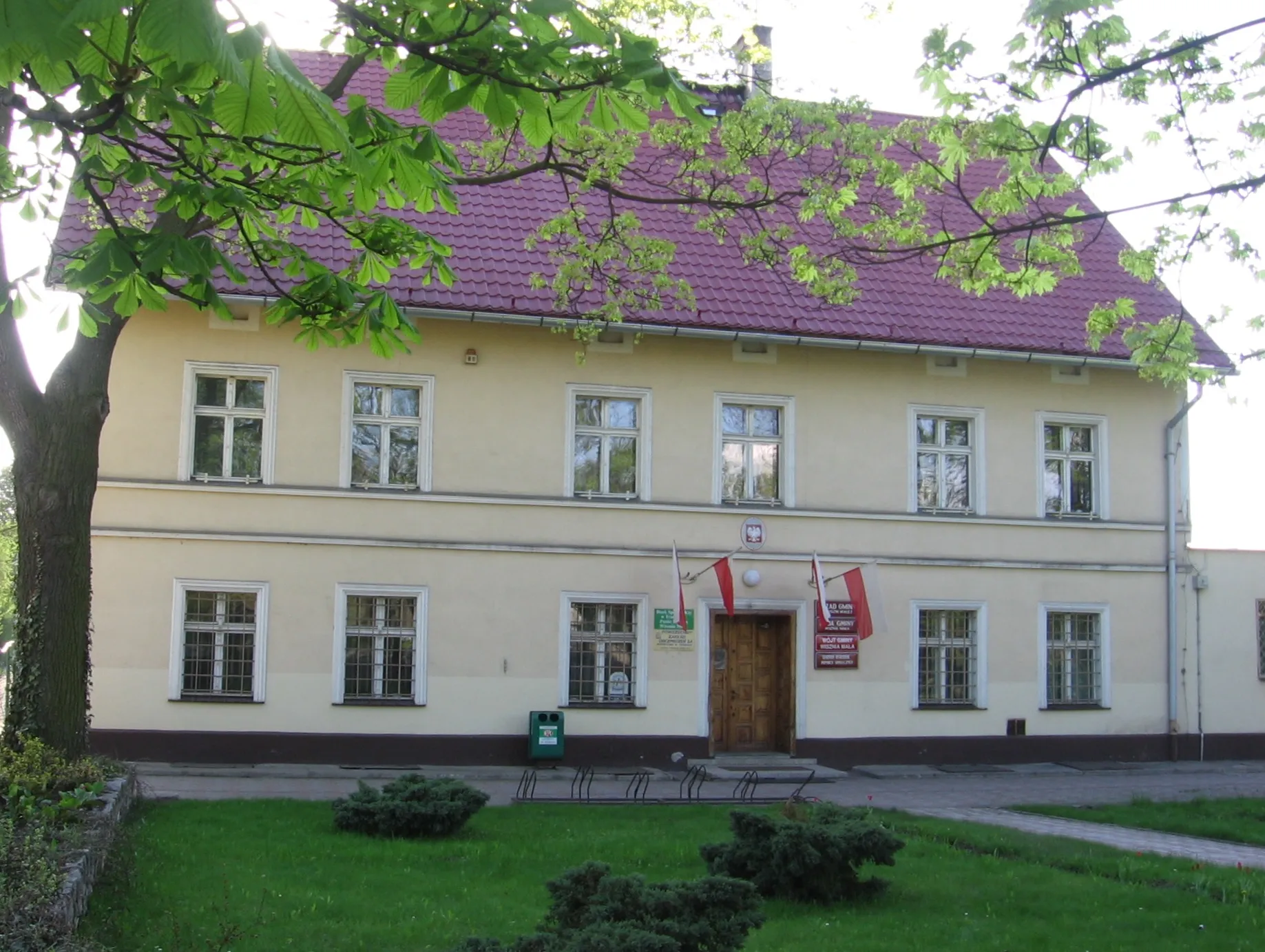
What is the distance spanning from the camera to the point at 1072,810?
1563cm

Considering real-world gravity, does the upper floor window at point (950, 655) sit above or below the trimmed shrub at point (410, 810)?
above

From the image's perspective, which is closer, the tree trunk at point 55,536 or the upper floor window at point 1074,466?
the tree trunk at point 55,536

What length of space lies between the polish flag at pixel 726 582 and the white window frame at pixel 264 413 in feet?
21.3

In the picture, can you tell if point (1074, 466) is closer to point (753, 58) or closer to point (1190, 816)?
point (1190, 816)

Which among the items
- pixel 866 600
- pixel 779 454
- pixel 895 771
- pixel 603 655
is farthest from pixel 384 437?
pixel 895 771

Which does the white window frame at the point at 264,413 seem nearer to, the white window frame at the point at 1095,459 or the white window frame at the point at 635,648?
the white window frame at the point at 635,648

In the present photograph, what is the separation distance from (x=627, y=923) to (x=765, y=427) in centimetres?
1564

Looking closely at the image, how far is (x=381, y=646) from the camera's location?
1955 centimetres

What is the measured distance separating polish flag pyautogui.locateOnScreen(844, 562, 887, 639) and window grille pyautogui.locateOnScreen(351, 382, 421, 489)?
6623 mm

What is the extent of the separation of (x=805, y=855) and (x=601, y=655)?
1098 cm

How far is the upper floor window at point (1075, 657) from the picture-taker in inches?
873

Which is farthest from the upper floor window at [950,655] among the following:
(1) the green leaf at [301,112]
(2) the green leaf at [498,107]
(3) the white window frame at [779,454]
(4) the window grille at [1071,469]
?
(1) the green leaf at [301,112]

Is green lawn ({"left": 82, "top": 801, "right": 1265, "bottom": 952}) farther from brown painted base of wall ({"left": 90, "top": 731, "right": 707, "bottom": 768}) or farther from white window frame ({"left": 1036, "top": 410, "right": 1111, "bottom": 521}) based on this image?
white window frame ({"left": 1036, "top": 410, "right": 1111, "bottom": 521})

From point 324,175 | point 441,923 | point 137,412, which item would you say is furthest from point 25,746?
point 137,412
